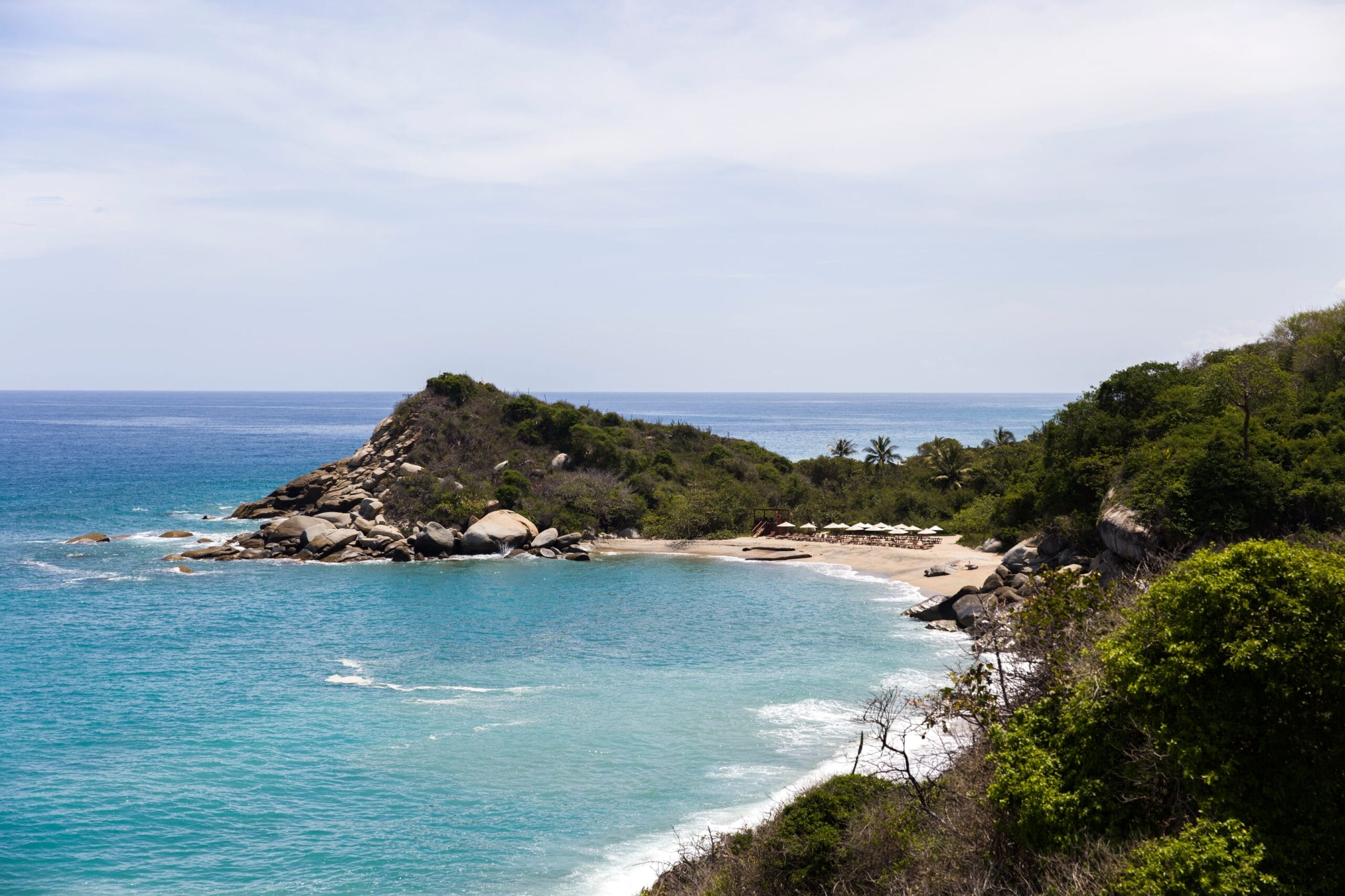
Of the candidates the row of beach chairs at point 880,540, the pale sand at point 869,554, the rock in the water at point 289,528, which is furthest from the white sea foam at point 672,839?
the rock in the water at point 289,528

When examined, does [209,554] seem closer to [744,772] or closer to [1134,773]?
[744,772]

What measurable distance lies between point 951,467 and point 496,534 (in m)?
31.5

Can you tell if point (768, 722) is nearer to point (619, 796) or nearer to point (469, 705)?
point (619, 796)

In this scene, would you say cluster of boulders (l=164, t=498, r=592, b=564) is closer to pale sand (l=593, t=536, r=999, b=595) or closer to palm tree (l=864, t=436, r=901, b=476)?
pale sand (l=593, t=536, r=999, b=595)

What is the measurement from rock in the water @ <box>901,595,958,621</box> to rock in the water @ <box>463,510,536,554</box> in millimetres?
26131

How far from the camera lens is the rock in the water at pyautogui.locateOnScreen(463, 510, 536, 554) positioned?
2052 inches

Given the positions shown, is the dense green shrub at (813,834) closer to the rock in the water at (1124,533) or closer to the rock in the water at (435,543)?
the rock in the water at (1124,533)

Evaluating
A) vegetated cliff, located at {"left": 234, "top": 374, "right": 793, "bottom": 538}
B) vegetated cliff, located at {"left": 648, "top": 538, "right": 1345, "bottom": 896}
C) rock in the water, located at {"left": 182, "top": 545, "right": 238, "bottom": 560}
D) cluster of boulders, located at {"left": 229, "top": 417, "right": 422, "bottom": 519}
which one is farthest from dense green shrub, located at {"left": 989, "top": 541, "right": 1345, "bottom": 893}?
cluster of boulders, located at {"left": 229, "top": 417, "right": 422, "bottom": 519}

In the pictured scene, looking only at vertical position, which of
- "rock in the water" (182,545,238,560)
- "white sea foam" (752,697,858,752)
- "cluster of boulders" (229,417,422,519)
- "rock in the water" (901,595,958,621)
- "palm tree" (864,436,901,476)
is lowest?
"white sea foam" (752,697,858,752)

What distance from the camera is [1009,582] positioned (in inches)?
1396

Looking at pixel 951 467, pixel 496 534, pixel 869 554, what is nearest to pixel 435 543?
pixel 496 534

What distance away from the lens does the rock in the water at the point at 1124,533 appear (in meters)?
30.7

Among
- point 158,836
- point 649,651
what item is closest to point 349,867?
point 158,836

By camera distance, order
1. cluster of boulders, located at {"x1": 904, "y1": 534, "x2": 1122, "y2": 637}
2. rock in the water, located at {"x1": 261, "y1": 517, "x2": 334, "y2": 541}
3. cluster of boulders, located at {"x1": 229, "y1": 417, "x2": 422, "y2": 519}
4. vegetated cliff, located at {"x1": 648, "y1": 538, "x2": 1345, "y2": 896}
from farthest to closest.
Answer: cluster of boulders, located at {"x1": 229, "y1": 417, "x2": 422, "y2": 519} < rock in the water, located at {"x1": 261, "y1": 517, "x2": 334, "y2": 541} < cluster of boulders, located at {"x1": 904, "y1": 534, "x2": 1122, "y2": 637} < vegetated cliff, located at {"x1": 648, "y1": 538, "x2": 1345, "y2": 896}
